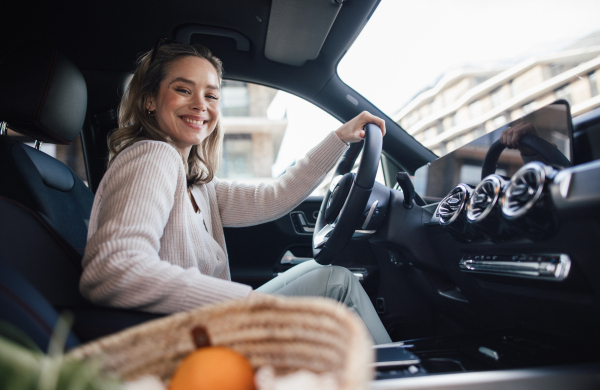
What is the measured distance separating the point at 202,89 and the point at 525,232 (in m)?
0.96

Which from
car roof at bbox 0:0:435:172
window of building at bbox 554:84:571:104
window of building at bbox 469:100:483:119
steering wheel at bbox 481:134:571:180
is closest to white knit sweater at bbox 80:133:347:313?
A: steering wheel at bbox 481:134:571:180

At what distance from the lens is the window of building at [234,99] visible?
6.42 feet

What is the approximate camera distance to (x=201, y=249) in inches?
40.4

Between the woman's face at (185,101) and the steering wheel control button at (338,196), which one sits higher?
the woman's face at (185,101)

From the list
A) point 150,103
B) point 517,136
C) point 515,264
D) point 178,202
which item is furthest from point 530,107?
point 150,103

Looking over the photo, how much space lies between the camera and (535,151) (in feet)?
2.90

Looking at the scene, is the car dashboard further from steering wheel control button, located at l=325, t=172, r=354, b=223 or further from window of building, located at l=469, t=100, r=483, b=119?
window of building, located at l=469, t=100, r=483, b=119

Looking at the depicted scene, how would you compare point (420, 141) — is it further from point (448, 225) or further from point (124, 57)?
point (124, 57)

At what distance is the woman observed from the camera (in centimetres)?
66

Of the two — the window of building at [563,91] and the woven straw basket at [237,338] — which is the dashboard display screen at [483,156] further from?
the woven straw basket at [237,338]

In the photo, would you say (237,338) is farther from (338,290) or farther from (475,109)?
(475,109)


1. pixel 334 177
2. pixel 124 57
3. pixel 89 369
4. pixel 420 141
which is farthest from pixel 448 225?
pixel 124 57

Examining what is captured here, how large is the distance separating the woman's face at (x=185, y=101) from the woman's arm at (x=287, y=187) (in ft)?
0.90

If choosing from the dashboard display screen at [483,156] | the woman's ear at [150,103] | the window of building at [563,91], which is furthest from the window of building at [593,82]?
the woman's ear at [150,103]
